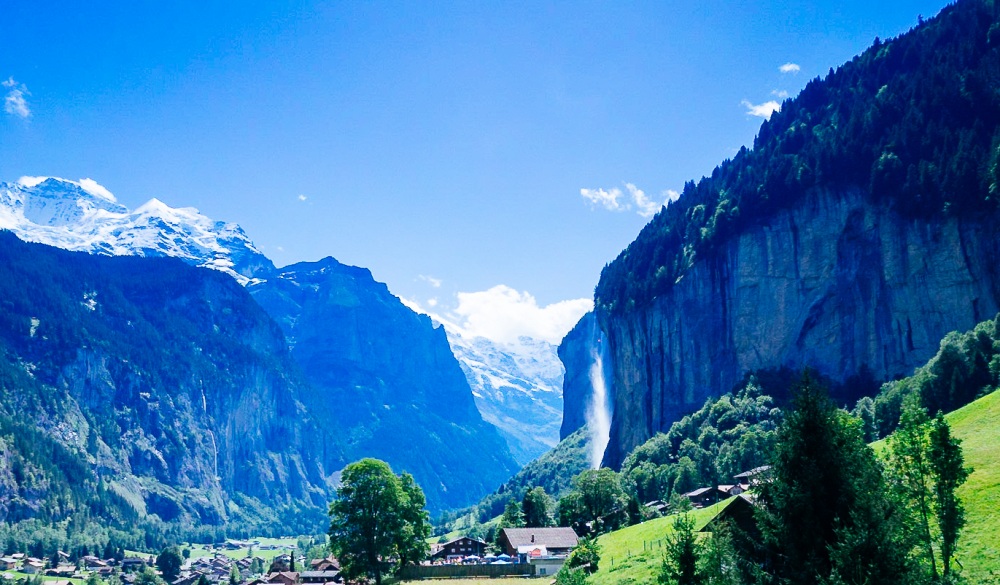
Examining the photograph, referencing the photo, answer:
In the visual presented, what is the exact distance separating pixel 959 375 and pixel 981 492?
180 feet

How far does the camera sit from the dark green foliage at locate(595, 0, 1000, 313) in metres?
133

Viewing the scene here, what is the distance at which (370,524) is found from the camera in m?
78.4

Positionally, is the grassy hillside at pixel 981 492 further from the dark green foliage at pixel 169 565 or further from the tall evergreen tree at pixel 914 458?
the dark green foliage at pixel 169 565

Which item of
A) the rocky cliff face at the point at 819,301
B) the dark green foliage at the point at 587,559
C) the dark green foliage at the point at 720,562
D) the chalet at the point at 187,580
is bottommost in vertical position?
the chalet at the point at 187,580

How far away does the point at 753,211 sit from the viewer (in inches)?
6565

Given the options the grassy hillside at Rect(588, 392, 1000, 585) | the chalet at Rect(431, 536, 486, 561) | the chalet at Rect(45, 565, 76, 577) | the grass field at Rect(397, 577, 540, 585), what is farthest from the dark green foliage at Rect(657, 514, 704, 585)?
the chalet at Rect(45, 565, 76, 577)

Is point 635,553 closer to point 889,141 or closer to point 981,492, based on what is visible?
point 981,492

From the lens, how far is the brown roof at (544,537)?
345 ft

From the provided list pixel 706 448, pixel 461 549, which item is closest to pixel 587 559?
pixel 461 549

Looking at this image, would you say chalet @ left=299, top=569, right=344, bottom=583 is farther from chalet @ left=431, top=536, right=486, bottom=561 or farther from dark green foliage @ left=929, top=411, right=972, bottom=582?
dark green foliage @ left=929, top=411, right=972, bottom=582

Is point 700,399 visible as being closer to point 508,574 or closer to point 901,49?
point 901,49

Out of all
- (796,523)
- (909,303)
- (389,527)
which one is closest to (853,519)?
(796,523)

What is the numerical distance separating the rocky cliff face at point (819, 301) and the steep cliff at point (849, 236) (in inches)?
9.6

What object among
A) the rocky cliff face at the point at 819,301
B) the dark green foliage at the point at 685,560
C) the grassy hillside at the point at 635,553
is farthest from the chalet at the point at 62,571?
the dark green foliage at the point at 685,560
